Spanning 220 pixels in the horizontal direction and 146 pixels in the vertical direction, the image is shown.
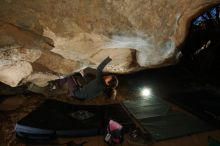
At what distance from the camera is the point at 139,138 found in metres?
4.61

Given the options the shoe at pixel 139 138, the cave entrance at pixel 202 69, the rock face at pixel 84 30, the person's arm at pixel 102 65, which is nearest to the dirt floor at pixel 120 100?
the shoe at pixel 139 138

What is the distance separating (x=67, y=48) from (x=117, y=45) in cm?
105

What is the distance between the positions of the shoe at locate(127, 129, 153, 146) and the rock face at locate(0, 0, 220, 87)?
5.70 feet

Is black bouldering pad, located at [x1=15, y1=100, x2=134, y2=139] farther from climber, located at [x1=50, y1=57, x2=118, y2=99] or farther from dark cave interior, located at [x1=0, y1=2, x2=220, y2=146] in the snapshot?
dark cave interior, located at [x1=0, y1=2, x2=220, y2=146]

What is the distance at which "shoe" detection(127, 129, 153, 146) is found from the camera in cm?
448

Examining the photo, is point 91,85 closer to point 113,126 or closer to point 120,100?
point 113,126

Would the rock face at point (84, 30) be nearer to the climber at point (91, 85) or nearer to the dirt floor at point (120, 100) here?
the climber at point (91, 85)

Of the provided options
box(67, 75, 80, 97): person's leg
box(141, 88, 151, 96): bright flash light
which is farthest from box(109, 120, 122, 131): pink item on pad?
box(141, 88, 151, 96): bright flash light

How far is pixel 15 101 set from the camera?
6.17m

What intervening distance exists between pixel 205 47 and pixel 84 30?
684 centimetres

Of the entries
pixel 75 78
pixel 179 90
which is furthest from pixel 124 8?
pixel 179 90

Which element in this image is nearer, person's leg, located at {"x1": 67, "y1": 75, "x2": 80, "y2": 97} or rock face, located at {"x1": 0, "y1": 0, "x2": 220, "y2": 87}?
rock face, located at {"x1": 0, "y1": 0, "x2": 220, "y2": 87}

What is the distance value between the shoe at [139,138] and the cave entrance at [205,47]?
183 inches

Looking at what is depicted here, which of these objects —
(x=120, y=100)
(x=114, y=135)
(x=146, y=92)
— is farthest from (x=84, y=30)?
(x=146, y=92)
